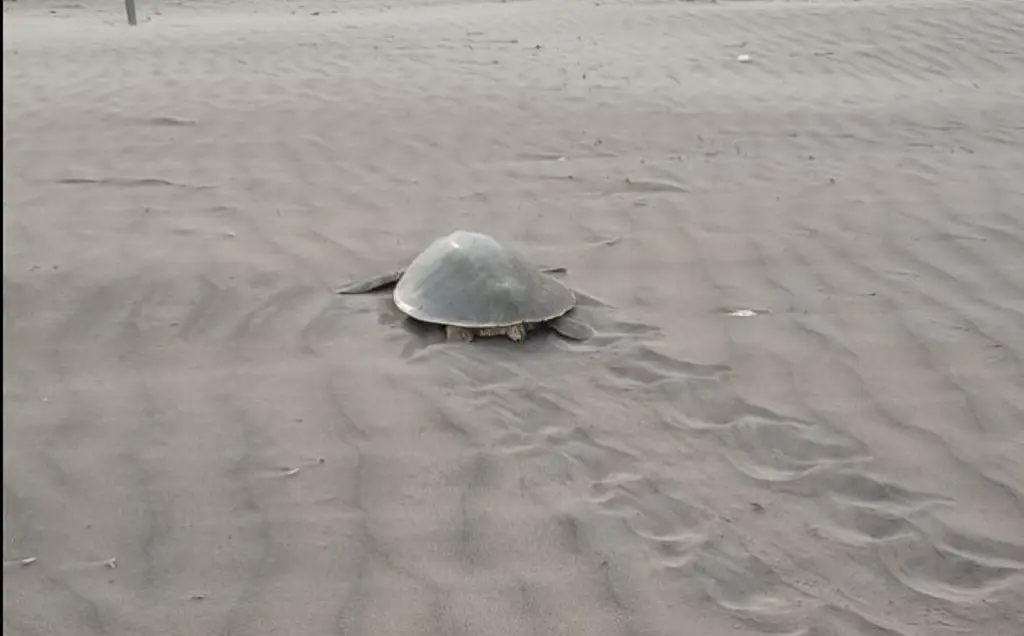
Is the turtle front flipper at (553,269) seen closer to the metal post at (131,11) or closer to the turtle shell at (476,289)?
the turtle shell at (476,289)

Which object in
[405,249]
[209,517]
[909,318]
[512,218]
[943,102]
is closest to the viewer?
[209,517]

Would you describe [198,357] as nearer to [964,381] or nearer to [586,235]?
[586,235]

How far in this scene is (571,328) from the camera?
4309mm

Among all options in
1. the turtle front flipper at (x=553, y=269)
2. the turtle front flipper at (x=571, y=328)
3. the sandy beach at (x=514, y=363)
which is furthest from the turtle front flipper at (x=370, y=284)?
the turtle front flipper at (x=571, y=328)

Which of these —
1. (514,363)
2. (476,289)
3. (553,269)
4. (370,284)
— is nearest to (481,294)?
(476,289)

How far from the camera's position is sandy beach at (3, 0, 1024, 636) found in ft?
9.43

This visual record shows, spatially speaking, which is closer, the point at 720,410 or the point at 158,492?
the point at 158,492

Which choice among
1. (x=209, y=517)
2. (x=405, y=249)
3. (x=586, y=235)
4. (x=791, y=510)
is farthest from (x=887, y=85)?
(x=209, y=517)

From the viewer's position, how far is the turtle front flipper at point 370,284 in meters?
4.66

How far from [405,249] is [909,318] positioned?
Answer: 7.68ft

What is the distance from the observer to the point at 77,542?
298 cm

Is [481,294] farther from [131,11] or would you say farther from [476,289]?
[131,11]

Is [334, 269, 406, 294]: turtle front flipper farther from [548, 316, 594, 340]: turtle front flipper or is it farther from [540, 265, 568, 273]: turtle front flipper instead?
[548, 316, 594, 340]: turtle front flipper

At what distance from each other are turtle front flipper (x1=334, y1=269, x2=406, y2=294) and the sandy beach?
0.08 metres
